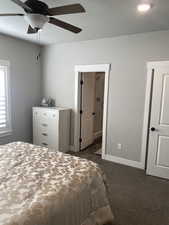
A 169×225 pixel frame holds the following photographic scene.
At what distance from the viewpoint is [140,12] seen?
250 centimetres

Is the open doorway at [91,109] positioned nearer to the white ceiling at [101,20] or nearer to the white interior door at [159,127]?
the white ceiling at [101,20]

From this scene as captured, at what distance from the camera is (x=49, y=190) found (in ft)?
5.01

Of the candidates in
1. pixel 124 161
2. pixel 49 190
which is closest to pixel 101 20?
pixel 49 190

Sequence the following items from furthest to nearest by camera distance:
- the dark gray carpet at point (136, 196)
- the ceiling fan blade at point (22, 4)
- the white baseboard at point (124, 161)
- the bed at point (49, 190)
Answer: the white baseboard at point (124, 161) < the dark gray carpet at point (136, 196) < the ceiling fan blade at point (22, 4) < the bed at point (49, 190)

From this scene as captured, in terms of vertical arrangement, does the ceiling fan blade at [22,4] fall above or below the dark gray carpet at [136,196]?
above

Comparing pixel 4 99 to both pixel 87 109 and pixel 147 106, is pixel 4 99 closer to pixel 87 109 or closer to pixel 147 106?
pixel 87 109

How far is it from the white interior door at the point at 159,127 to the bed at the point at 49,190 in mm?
1726

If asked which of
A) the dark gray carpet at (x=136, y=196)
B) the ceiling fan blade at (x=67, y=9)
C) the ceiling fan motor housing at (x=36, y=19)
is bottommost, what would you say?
the dark gray carpet at (x=136, y=196)

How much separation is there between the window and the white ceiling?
78cm

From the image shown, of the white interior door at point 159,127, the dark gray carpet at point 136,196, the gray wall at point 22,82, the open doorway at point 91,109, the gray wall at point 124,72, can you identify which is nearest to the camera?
the dark gray carpet at point 136,196

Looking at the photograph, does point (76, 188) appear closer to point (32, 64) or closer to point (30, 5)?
point (30, 5)

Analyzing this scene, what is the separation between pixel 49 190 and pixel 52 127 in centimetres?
275

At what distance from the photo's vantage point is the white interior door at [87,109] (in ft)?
15.2

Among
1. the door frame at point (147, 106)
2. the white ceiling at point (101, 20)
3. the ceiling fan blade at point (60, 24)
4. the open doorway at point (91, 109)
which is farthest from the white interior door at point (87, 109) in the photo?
the ceiling fan blade at point (60, 24)
